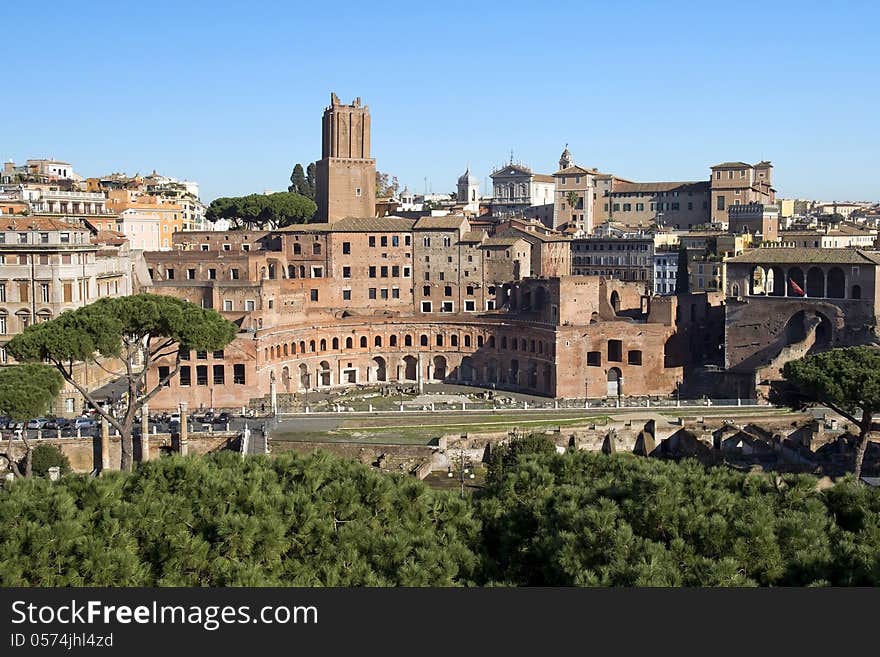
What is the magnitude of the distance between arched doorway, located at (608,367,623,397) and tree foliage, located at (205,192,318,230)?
32016mm

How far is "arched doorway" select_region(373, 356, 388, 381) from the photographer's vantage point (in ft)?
209

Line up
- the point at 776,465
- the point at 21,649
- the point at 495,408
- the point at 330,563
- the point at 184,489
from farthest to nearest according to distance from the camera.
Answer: the point at 495,408, the point at 776,465, the point at 184,489, the point at 330,563, the point at 21,649

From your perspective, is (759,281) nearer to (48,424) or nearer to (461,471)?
(461,471)

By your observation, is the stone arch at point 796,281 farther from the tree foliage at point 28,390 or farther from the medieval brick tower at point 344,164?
the tree foliage at point 28,390

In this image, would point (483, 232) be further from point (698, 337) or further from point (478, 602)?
point (478, 602)

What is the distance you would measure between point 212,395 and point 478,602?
4266 cm

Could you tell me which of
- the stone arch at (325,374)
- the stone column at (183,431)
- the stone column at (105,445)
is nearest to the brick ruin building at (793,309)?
the stone arch at (325,374)

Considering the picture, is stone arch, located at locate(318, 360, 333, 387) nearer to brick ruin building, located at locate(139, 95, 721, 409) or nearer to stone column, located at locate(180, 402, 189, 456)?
brick ruin building, located at locate(139, 95, 721, 409)

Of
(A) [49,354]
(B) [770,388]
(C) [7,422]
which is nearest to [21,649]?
(A) [49,354]

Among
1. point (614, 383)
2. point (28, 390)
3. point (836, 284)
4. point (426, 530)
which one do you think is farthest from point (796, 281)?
point (426, 530)

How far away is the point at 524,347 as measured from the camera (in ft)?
198

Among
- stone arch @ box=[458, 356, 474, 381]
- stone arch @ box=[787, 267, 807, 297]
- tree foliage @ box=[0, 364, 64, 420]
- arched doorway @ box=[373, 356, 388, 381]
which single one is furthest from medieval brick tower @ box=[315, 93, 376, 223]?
tree foliage @ box=[0, 364, 64, 420]

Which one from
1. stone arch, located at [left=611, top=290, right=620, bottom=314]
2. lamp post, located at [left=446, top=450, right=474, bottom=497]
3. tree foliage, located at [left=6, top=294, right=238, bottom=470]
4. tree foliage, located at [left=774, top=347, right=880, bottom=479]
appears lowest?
lamp post, located at [left=446, top=450, right=474, bottom=497]

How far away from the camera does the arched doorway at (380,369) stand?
209ft
